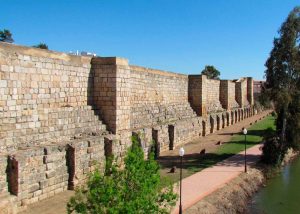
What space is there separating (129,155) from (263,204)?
Answer: 8570mm

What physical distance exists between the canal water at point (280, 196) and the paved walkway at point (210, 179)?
132 cm

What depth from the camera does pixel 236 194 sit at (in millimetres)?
14086

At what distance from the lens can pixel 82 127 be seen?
14188mm

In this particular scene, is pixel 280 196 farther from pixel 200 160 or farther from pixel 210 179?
pixel 200 160

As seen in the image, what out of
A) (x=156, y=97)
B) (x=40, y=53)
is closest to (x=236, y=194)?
(x=40, y=53)

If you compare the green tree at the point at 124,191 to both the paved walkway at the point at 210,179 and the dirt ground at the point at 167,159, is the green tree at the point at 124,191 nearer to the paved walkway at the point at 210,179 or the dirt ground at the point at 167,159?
the dirt ground at the point at 167,159

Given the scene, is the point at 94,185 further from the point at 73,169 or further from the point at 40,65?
the point at 40,65

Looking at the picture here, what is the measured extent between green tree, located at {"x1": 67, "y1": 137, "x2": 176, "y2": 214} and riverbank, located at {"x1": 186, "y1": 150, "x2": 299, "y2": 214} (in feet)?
13.5

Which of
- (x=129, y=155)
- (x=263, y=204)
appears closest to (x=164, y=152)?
(x=263, y=204)

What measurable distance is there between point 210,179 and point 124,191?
841 centimetres

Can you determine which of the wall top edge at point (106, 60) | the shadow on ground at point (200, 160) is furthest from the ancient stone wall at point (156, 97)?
the wall top edge at point (106, 60)

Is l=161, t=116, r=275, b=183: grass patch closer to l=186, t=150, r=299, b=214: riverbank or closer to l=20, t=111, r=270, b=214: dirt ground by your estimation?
l=20, t=111, r=270, b=214: dirt ground

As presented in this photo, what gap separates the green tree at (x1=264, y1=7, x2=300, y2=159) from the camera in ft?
59.5

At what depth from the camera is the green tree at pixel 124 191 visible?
275 inches
